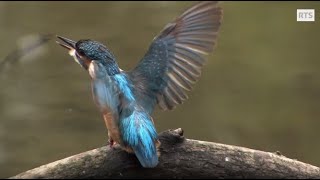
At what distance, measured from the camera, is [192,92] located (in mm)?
7195

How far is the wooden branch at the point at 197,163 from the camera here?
97.7 inches

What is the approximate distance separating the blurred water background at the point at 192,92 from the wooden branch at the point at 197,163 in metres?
3.28

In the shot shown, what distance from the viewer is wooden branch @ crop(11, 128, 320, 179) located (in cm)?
248

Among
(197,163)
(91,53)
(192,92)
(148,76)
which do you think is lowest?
(192,92)

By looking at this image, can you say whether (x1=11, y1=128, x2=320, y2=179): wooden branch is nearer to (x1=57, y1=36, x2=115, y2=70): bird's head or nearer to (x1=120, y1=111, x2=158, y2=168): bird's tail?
(x1=120, y1=111, x2=158, y2=168): bird's tail

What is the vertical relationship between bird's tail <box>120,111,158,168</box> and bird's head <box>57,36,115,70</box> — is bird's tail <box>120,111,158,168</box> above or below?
below

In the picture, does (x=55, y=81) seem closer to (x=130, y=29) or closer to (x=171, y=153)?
(x=130, y=29)

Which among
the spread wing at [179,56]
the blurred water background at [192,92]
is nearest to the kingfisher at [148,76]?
the spread wing at [179,56]

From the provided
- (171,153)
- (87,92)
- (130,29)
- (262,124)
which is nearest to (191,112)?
(262,124)

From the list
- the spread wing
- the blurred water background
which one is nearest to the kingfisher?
the spread wing

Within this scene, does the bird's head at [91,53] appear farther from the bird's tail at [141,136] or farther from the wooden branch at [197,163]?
the wooden branch at [197,163]

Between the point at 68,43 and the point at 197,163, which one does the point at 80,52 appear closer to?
the point at 68,43

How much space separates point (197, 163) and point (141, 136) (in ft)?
0.74

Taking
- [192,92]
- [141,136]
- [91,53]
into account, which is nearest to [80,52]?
[91,53]
